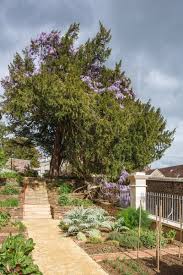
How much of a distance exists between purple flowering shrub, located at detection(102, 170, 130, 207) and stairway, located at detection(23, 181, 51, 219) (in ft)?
10.6

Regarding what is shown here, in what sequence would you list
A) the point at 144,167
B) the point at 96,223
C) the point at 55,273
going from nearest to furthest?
the point at 55,273 → the point at 96,223 → the point at 144,167

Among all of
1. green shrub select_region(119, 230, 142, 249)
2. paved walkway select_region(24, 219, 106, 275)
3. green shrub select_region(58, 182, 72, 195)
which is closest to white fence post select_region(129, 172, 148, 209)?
paved walkway select_region(24, 219, 106, 275)

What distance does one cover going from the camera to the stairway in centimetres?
2122

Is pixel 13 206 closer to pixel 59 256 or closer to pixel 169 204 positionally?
pixel 169 204

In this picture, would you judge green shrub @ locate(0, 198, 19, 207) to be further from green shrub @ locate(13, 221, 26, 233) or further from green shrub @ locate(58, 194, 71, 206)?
green shrub @ locate(13, 221, 26, 233)

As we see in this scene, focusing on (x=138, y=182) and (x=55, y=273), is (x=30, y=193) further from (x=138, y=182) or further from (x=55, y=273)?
(x=55, y=273)

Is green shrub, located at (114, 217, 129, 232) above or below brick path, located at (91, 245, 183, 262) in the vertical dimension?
above

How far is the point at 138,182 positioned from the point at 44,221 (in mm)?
5120

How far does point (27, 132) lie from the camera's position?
3175 cm

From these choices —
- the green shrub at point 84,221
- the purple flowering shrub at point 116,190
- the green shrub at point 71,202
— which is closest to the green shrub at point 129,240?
the green shrub at point 84,221

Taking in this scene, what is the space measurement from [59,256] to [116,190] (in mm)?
10730

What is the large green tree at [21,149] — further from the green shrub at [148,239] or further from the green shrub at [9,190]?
the green shrub at [148,239]

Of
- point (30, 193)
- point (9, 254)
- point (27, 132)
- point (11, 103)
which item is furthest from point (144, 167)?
point (9, 254)

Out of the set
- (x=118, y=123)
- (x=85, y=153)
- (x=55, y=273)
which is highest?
(x=118, y=123)
